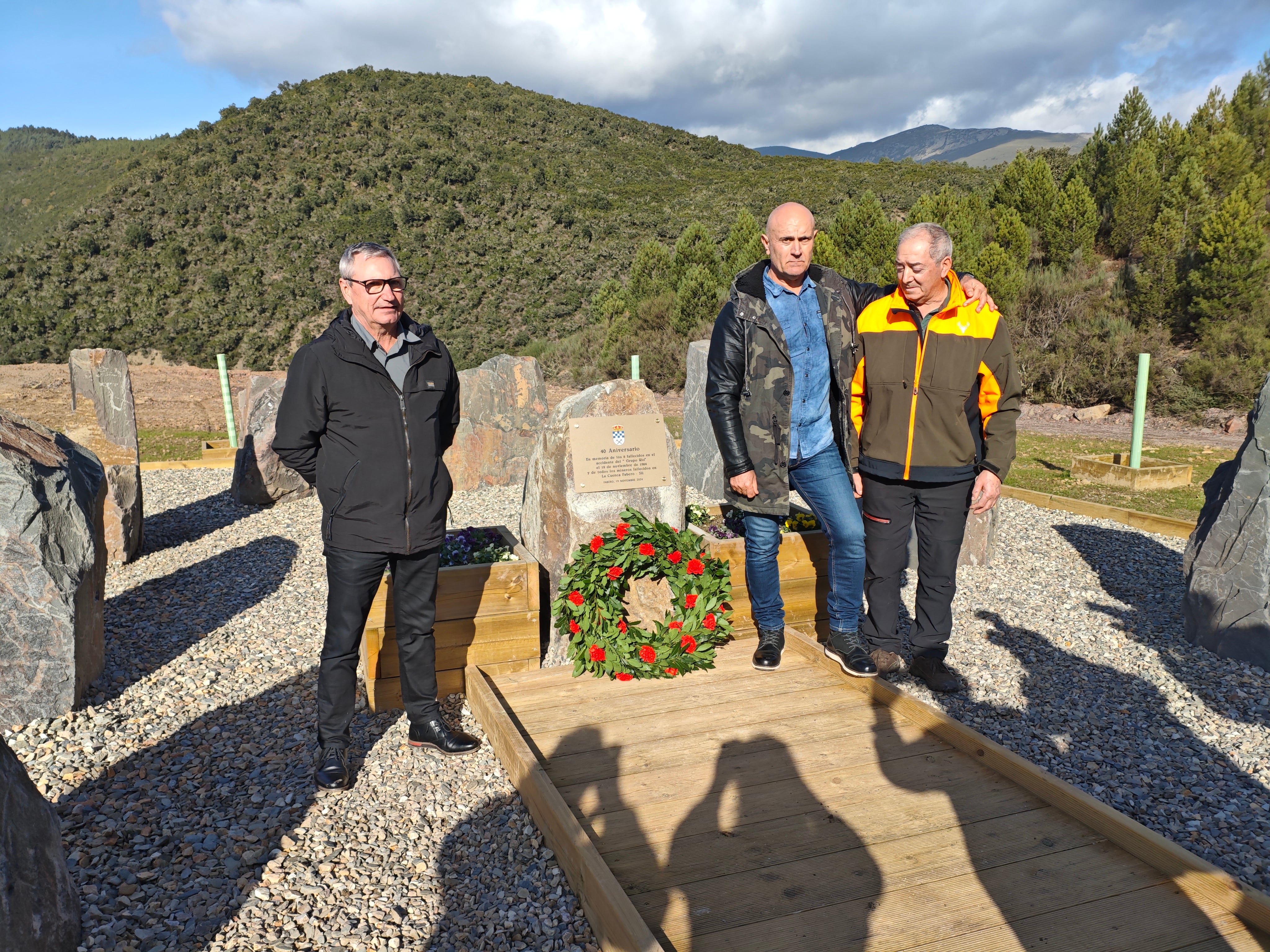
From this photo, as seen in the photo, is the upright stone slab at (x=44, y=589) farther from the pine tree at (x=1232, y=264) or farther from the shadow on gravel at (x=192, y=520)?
the pine tree at (x=1232, y=264)

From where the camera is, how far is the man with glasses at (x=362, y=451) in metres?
2.71

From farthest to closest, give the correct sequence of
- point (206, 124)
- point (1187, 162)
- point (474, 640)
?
point (206, 124) → point (1187, 162) → point (474, 640)

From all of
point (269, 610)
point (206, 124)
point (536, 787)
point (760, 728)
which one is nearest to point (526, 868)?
point (536, 787)

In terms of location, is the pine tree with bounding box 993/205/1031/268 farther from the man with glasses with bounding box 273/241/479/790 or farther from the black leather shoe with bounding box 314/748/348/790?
the black leather shoe with bounding box 314/748/348/790

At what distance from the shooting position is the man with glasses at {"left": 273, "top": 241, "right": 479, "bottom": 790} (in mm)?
2715

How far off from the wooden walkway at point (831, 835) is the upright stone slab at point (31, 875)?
1.31 metres

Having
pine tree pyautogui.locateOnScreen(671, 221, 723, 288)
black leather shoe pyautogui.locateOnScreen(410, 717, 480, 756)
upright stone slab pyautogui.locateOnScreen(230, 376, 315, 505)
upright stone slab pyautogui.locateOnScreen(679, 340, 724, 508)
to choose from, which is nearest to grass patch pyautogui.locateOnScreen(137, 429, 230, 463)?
upright stone slab pyautogui.locateOnScreen(230, 376, 315, 505)

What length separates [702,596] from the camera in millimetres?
3764

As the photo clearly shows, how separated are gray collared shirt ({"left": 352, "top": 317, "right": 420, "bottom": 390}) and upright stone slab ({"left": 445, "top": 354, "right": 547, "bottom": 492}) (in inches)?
236

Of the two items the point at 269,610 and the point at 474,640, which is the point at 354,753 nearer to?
the point at 474,640

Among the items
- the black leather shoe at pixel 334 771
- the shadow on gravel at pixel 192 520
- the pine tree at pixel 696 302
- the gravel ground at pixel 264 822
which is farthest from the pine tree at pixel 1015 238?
the black leather shoe at pixel 334 771

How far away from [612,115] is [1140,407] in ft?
173

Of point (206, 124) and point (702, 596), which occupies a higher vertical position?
point (206, 124)

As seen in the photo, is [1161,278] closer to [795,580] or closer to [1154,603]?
[1154,603]
